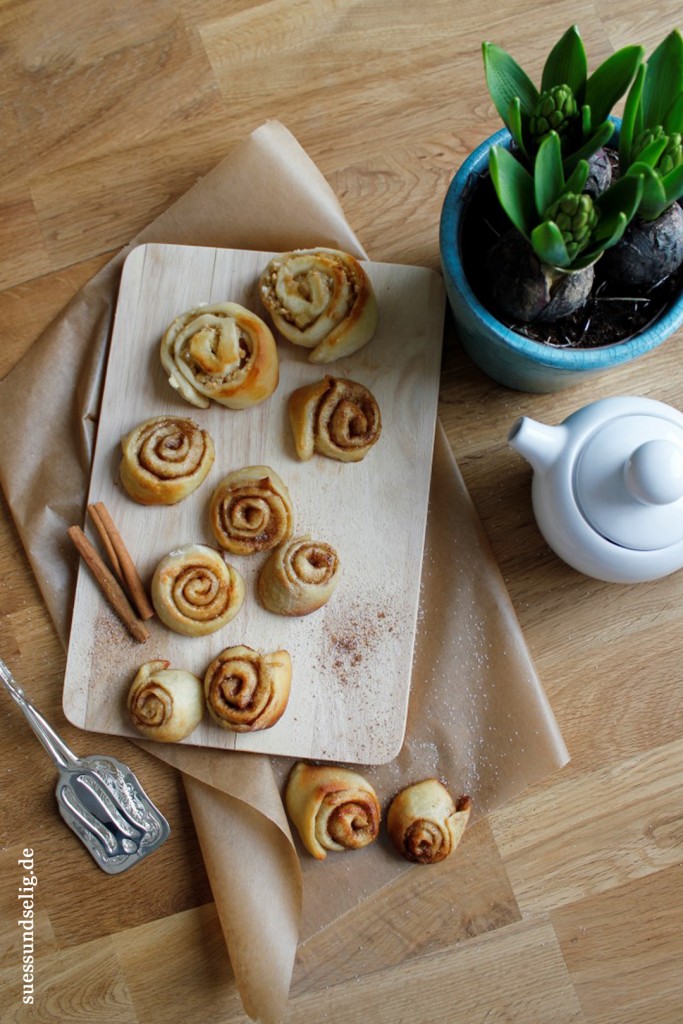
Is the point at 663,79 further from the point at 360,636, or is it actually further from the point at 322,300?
the point at 360,636

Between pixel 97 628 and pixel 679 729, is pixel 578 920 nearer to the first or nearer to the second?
pixel 679 729

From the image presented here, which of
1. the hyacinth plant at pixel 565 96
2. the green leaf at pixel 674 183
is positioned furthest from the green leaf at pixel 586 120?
the green leaf at pixel 674 183

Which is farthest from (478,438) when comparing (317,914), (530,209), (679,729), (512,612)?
(317,914)

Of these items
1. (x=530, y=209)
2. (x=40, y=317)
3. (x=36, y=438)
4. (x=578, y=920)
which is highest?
(x=530, y=209)

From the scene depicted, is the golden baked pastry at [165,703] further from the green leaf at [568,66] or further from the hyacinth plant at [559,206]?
the green leaf at [568,66]

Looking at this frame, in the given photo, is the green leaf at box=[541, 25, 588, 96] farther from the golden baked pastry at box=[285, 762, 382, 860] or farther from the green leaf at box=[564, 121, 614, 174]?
the golden baked pastry at box=[285, 762, 382, 860]

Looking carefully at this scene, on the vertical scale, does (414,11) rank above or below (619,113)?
above
